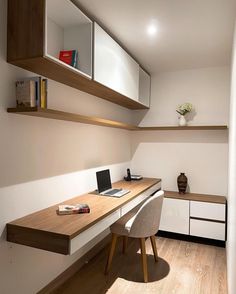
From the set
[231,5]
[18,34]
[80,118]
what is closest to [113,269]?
→ [80,118]

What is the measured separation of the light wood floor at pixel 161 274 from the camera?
2.24 meters

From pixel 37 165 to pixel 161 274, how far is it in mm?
1654

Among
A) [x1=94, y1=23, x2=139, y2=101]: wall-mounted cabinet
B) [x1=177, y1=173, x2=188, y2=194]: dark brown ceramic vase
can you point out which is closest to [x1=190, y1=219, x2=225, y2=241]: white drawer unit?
[x1=177, y1=173, x2=188, y2=194]: dark brown ceramic vase

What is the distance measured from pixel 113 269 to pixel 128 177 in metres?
1.31

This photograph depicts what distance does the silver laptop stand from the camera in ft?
8.85

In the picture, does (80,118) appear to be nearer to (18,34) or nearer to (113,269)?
(18,34)

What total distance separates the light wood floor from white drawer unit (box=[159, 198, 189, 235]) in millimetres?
→ 284

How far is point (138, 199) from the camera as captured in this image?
285 cm

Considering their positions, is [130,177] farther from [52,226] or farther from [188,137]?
[52,226]

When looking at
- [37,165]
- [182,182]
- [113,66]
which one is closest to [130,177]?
[182,182]

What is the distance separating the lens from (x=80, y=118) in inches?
Result: 82.4

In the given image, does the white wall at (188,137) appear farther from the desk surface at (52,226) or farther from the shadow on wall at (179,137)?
the desk surface at (52,226)

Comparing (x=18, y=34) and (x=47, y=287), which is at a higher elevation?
(x=18, y=34)

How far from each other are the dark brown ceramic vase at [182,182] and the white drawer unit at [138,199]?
0.32m
